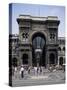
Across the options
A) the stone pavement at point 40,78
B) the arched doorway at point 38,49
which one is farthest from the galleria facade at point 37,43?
the stone pavement at point 40,78

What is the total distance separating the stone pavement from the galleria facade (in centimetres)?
22

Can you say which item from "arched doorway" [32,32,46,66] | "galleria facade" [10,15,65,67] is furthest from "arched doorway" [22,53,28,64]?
"arched doorway" [32,32,46,66]

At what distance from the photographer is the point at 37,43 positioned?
793 cm

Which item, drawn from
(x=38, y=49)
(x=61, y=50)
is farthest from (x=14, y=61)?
(x=61, y=50)

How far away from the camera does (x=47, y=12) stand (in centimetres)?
791

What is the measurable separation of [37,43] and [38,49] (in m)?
0.14

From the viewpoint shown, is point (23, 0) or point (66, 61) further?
point (66, 61)

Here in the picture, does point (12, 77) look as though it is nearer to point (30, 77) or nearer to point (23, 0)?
point (30, 77)

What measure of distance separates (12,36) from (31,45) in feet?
1.74

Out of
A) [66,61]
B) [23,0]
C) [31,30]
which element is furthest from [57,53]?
[23,0]

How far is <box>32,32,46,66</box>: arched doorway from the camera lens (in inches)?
310

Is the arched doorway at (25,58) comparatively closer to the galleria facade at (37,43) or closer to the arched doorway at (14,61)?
the galleria facade at (37,43)

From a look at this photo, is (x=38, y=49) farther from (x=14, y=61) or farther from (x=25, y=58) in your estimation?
(x=14, y=61)

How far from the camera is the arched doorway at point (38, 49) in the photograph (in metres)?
7.87
